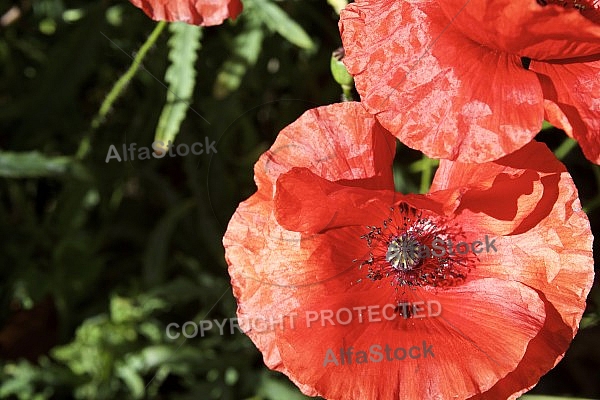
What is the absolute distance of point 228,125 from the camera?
161cm

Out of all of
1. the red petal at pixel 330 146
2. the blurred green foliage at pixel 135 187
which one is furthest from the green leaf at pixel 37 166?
the red petal at pixel 330 146

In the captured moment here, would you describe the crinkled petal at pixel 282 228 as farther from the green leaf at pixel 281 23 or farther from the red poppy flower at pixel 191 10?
the green leaf at pixel 281 23

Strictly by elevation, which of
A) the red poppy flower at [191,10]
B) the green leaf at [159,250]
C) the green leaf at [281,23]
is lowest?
the green leaf at [159,250]

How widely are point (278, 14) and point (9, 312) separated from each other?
3.35ft

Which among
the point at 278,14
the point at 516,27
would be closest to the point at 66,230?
the point at 278,14

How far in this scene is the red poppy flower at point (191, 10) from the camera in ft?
3.44

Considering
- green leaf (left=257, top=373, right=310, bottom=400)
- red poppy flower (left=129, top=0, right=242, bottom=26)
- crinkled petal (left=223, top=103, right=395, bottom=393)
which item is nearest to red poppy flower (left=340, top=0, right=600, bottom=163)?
crinkled petal (left=223, top=103, right=395, bottom=393)

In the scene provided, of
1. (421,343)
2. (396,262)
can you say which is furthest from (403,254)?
(421,343)

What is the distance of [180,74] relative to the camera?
1332 millimetres

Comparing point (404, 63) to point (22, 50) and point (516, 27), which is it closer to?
point (516, 27)

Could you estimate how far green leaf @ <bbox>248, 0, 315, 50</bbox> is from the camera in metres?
1.35

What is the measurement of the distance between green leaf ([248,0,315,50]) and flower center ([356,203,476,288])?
1.34 feet

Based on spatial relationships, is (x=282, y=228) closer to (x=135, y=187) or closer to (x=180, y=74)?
(x=180, y=74)

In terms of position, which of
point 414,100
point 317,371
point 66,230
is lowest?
point 66,230
